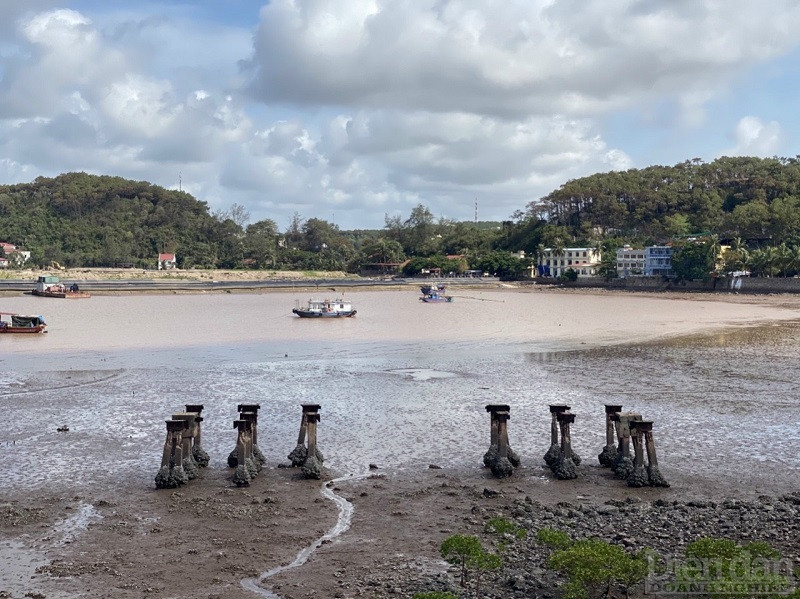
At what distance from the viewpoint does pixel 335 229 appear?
185 m

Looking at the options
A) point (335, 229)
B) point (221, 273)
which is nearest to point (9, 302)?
point (221, 273)

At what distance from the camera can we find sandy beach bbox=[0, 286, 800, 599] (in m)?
11.5

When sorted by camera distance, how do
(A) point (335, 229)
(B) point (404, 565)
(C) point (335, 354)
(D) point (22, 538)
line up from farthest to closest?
(A) point (335, 229), (C) point (335, 354), (D) point (22, 538), (B) point (404, 565)

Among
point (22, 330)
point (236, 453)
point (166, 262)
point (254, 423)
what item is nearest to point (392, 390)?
point (236, 453)

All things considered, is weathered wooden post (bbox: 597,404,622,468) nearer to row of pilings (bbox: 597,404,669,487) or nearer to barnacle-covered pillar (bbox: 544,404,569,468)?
row of pilings (bbox: 597,404,669,487)

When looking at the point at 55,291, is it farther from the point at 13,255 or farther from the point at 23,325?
the point at 13,255

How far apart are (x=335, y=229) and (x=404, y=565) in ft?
574

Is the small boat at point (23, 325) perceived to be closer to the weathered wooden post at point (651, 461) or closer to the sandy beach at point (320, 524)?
the sandy beach at point (320, 524)

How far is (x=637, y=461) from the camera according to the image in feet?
54.9

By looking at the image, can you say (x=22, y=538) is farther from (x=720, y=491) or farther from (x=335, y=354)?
(x=335, y=354)

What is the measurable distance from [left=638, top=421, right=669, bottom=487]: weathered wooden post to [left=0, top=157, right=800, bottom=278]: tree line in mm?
121448

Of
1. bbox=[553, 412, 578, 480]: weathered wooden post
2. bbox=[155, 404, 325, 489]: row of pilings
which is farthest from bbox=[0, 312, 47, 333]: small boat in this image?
bbox=[553, 412, 578, 480]: weathered wooden post

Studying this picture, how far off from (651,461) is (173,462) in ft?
31.6

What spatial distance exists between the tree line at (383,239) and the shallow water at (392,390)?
303ft
